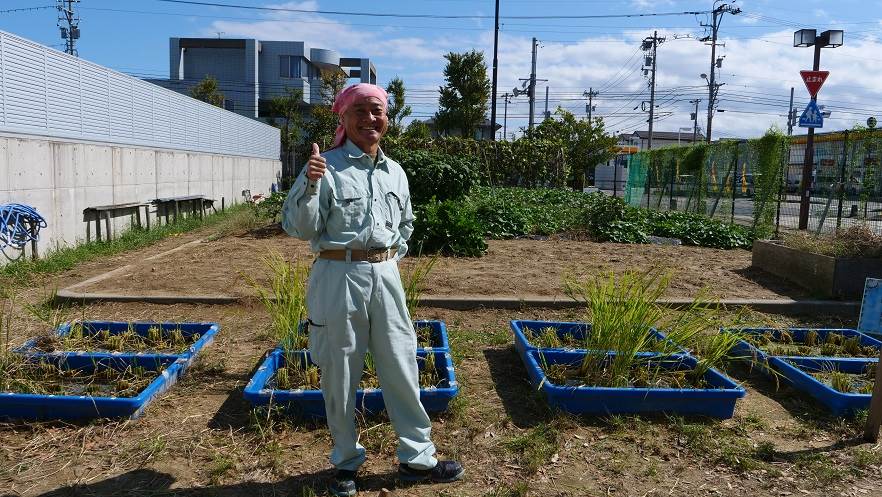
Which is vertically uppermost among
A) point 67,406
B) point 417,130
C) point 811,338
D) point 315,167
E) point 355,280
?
point 417,130

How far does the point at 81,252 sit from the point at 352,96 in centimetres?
773

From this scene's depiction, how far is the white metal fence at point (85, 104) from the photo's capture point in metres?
8.03

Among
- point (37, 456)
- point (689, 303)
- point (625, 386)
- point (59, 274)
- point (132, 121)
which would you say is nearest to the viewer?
point (37, 456)

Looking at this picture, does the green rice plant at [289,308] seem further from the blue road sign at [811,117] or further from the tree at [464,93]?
the tree at [464,93]

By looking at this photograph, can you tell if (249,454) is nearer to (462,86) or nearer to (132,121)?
(132,121)

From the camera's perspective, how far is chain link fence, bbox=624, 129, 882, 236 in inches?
398

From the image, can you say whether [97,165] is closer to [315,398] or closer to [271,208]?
[271,208]

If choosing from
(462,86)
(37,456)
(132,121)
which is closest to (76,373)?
(37,456)

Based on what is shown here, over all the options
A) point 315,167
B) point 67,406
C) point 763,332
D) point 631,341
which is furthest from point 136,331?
point 763,332

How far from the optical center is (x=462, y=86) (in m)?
28.8

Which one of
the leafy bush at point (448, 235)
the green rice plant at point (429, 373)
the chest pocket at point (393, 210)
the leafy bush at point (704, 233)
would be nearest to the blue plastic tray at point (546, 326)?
the green rice plant at point (429, 373)

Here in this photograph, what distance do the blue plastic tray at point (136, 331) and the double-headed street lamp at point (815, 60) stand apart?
10100mm

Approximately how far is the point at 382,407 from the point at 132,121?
10.7 metres

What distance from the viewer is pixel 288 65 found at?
44.1 m
